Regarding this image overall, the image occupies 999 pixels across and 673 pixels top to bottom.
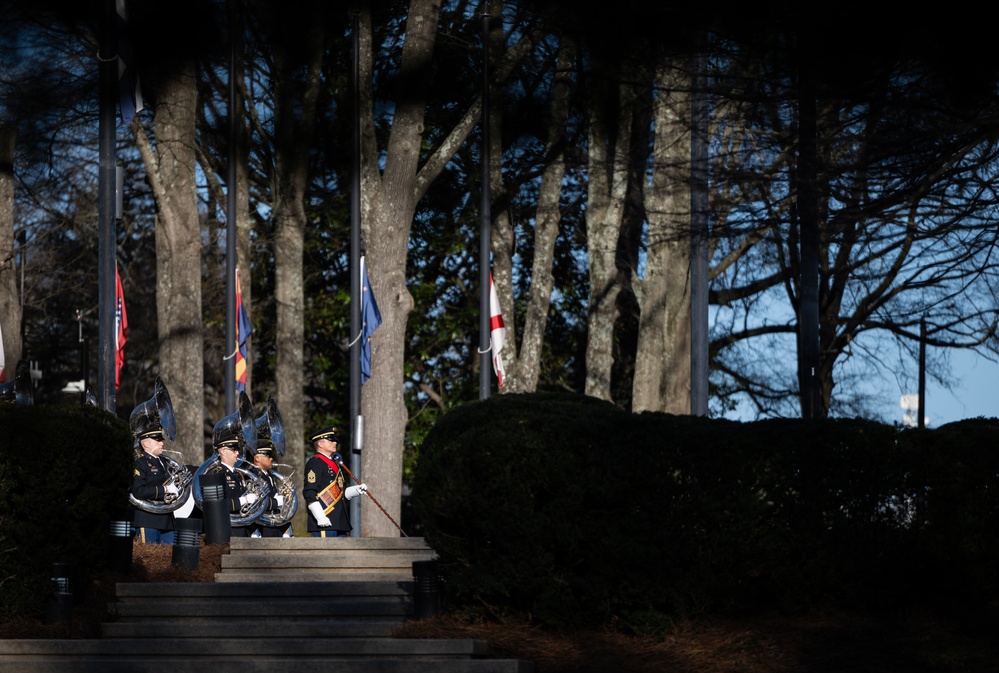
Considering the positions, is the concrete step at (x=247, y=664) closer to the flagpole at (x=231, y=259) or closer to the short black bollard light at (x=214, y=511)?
the short black bollard light at (x=214, y=511)

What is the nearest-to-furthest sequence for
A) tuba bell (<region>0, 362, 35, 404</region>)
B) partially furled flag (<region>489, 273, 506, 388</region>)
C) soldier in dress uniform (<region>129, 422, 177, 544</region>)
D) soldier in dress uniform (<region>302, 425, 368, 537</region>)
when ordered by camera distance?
tuba bell (<region>0, 362, 35, 404</region>) < soldier in dress uniform (<region>129, 422, 177, 544</region>) < soldier in dress uniform (<region>302, 425, 368, 537</region>) < partially furled flag (<region>489, 273, 506, 388</region>)

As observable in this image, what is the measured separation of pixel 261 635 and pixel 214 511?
4865 mm

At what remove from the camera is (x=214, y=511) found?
15.8m

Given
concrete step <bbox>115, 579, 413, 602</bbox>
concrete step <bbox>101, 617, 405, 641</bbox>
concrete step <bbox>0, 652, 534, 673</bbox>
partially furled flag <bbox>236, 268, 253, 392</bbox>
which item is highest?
partially furled flag <bbox>236, 268, 253, 392</bbox>

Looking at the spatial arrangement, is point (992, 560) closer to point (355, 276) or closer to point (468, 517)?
point (468, 517)

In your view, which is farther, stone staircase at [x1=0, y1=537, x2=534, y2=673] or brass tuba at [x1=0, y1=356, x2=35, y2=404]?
brass tuba at [x1=0, y1=356, x2=35, y2=404]

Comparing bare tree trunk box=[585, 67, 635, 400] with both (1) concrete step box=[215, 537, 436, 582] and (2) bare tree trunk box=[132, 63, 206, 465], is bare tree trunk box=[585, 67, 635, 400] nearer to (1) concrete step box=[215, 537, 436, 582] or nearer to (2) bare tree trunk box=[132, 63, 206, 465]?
(2) bare tree trunk box=[132, 63, 206, 465]

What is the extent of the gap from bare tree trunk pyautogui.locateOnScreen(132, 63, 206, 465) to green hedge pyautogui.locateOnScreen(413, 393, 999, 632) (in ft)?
45.9

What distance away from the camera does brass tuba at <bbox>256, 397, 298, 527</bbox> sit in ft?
56.7

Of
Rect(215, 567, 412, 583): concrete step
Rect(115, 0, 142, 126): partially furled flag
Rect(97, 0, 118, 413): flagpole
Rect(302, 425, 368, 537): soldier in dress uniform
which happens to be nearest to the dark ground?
Rect(215, 567, 412, 583): concrete step

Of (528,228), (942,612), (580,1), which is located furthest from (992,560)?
(528,228)

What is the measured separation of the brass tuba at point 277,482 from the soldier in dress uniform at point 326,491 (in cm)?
32

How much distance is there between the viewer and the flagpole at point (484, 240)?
21.6 meters

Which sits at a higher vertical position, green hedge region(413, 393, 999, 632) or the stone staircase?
green hedge region(413, 393, 999, 632)
